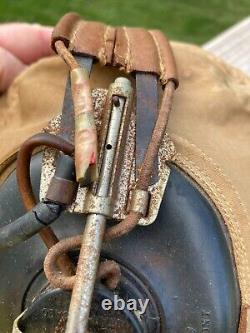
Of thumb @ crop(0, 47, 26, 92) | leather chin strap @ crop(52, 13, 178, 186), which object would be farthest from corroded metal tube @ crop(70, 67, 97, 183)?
thumb @ crop(0, 47, 26, 92)

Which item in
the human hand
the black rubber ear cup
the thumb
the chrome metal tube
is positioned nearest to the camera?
the chrome metal tube

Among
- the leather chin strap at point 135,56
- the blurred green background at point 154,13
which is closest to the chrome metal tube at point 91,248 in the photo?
the leather chin strap at point 135,56

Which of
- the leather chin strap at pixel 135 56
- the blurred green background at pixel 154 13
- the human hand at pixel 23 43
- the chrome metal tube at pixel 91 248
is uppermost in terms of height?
the blurred green background at pixel 154 13

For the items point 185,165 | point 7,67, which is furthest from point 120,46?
point 7,67

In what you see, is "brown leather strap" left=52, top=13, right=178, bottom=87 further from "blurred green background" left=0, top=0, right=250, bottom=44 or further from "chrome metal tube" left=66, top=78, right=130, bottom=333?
"blurred green background" left=0, top=0, right=250, bottom=44

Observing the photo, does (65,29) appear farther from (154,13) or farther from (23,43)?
(154,13)

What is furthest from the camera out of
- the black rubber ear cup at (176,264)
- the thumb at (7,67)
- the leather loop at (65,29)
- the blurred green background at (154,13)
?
the blurred green background at (154,13)

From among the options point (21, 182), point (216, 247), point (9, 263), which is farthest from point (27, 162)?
point (216, 247)

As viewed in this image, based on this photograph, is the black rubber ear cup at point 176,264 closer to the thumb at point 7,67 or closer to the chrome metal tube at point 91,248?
the chrome metal tube at point 91,248
